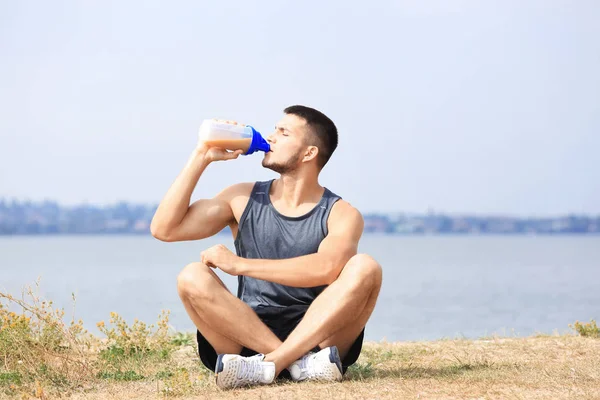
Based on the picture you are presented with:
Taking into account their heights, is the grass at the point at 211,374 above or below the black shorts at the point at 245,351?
below

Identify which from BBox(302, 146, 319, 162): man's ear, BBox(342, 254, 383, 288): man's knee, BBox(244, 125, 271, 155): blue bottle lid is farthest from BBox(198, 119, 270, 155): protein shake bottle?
BBox(342, 254, 383, 288): man's knee

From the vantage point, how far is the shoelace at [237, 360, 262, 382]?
5.21 m

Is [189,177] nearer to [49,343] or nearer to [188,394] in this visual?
[188,394]

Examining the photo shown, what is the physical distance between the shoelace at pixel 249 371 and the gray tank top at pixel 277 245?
37 centimetres

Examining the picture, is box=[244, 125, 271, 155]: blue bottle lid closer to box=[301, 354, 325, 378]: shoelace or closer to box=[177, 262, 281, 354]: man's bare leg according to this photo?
box=[177, 262, 281, 354]: man's bare leg

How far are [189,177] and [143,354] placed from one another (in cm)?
202

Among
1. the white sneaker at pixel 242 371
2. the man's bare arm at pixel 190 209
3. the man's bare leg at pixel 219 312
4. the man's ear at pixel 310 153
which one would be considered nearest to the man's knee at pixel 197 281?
the man's bare leg at pixel 219 312

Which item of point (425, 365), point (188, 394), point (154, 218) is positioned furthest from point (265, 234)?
point (425, 365)

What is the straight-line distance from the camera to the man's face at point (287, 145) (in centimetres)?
554

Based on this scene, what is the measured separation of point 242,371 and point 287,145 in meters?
1.36

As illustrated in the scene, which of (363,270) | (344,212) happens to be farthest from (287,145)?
(363,270)

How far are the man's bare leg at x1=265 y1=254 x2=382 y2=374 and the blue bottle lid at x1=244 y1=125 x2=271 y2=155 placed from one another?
0.89 meters

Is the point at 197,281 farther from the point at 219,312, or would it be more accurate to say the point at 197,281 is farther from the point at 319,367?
the point at 319,367

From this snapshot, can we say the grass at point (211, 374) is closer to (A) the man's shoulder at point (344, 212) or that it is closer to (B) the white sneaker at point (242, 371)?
(B) the white sneaker at point (242, 371)
